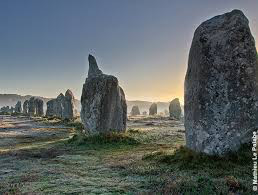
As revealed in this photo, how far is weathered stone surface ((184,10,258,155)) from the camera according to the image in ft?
46.1

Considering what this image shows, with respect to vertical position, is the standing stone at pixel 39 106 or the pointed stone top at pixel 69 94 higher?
the pointed stone top at pixel 69 94

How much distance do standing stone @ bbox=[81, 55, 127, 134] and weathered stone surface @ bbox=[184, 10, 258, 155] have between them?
1230cm

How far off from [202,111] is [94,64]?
22580mm

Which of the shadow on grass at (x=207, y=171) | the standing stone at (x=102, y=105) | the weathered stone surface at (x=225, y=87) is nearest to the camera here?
the shadow on grass at (x=207, y=171)

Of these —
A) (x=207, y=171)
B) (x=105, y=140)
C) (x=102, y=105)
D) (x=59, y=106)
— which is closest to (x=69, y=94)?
(x=59, y=106)

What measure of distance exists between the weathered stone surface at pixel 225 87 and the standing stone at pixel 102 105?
484 inches

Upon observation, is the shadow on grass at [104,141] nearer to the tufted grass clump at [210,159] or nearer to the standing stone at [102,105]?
the standing stone at [102,105]

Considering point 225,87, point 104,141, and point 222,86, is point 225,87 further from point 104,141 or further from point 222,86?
point 104,141

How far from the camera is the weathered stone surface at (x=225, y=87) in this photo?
1404cm

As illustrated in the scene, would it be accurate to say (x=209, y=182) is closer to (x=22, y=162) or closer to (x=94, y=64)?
(x=22, y=162)

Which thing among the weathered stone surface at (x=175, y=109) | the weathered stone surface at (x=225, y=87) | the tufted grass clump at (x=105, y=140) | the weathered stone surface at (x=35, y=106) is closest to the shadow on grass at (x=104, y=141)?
the tufted grass clump at (x=105, y=140)

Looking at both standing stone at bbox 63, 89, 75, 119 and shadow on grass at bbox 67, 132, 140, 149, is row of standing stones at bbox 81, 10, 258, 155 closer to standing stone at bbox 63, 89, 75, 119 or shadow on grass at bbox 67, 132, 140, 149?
shadow on grass at bbox 67, 132, 140, 149

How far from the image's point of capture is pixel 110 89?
27.4 metres

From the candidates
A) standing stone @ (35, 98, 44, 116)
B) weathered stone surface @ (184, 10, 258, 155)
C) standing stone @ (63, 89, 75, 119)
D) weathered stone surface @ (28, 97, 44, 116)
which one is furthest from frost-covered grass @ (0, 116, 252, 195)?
weathered stone surface @ (28, 97, 44, 116)
